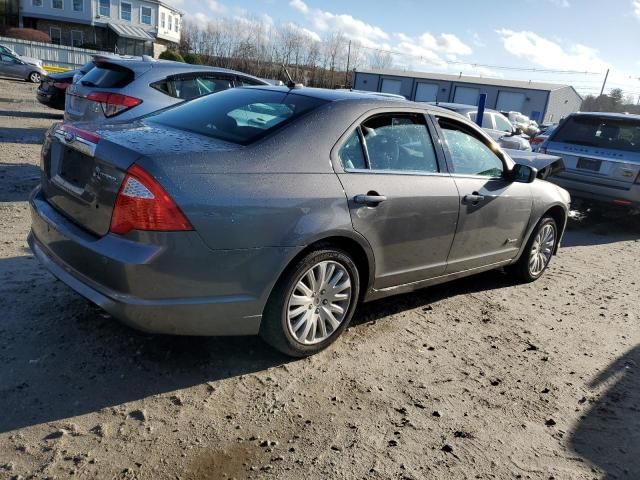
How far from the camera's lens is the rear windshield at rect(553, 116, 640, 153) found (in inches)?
331

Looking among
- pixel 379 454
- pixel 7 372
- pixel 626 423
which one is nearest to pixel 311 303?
pixel 379 454

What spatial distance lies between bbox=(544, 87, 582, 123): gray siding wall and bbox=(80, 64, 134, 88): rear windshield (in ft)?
174

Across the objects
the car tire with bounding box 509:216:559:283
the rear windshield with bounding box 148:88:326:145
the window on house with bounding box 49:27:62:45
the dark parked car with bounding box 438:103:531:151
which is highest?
the window on house with bounding box 49:27:62:45

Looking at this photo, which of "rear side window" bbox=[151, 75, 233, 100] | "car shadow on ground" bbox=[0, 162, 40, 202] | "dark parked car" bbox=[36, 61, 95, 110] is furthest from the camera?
"dark parked car" bbox=[36, 61, 95, 110]

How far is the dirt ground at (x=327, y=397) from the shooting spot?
2.56 metres

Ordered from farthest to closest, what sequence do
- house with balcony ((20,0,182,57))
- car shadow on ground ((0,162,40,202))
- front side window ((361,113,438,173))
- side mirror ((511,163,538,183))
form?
house with balcony ((20,0,182,57))
car shadow on ground ((0,162,40,202))
side mirror ((511,163,538,183))
front side window ((361,113,438,173))

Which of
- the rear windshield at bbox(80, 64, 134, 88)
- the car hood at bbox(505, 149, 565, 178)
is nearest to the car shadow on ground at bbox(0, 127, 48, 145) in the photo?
the rear windshield at bbox(80, 64, 134, 88)

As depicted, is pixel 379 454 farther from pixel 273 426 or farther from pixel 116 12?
pixel 116 12

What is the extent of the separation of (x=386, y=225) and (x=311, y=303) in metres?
0.74

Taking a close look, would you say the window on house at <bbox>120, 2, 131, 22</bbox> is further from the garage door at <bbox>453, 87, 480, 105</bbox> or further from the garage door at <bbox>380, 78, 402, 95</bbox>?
the garage door at <bbox>453, 87, 480, 105</bbox>

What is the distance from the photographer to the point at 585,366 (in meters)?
3.90

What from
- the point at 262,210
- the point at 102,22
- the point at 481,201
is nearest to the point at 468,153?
the point at 481,201

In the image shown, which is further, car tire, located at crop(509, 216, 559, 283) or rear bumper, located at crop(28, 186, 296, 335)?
car tire, located at crop(509, 216, 559, 283)

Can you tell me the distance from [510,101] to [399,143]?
2256 inches
